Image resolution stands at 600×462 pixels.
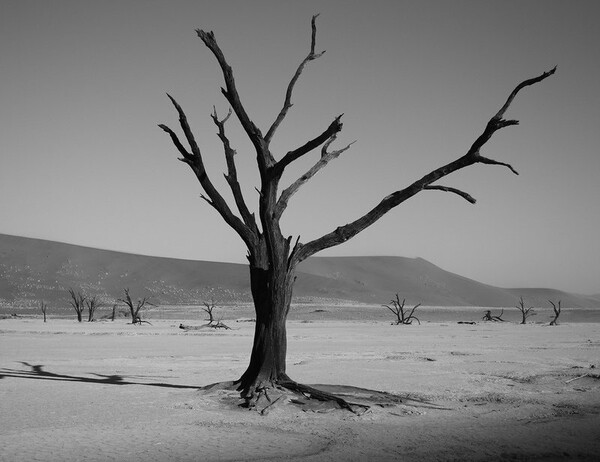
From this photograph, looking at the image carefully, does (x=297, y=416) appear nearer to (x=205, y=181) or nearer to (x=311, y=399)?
(x=311, y=399)

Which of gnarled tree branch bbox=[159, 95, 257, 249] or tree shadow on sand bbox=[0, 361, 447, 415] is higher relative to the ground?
gnarled tree branch bbox=[159, 95, 257, 249]

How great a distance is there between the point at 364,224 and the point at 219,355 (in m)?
10.0

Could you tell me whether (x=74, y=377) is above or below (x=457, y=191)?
below

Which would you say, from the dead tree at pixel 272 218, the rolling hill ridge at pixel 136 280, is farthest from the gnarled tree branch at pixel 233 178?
the rolling hill ridge at pixel 136 280

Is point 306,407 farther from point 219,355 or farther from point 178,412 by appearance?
point 219,355

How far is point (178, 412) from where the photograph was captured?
8195mm

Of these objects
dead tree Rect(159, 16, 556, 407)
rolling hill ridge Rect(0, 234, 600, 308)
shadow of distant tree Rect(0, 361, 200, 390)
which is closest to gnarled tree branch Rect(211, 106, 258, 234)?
dead tree Rect(159, 16, 556, 407)

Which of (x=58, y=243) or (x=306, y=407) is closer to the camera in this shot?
(x=306, y=407)

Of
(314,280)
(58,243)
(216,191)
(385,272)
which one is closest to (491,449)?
(216,191)

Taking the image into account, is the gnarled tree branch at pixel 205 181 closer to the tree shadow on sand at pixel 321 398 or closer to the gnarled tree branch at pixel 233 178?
the gnarled tree branch at pixel 233 178

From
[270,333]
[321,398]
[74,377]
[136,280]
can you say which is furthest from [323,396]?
[136,280]

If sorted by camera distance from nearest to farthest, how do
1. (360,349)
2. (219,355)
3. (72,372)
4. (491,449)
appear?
(491,449)
(72,372)
(219,355)
(360,349)

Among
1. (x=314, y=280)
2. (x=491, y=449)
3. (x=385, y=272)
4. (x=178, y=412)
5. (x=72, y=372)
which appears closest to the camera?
(x=491, y=449)

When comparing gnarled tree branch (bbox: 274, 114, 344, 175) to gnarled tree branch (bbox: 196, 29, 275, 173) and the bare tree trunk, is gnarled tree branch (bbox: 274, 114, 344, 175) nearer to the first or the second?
gnarled tree branch (bbox: 196, 29, 275, 173)
